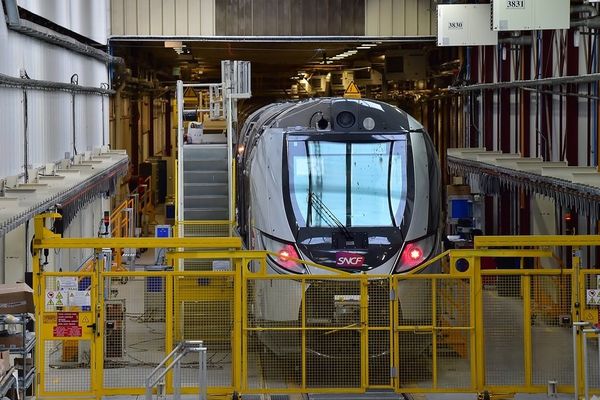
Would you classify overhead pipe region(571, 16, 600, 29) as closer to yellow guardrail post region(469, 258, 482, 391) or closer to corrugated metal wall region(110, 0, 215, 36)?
yellow guardrail post region(469, 258, 482, 391)

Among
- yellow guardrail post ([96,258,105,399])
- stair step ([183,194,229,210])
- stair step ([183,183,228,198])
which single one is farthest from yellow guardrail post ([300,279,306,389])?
stair step ([183,183,228,198])

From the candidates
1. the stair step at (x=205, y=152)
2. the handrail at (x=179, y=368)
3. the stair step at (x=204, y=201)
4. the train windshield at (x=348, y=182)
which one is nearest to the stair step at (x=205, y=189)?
the stair step at (x=204, y=201)

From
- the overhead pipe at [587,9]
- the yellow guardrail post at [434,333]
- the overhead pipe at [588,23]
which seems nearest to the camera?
the yellow guardrail post at [434,333]

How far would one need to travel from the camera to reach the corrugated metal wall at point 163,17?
29172 mm

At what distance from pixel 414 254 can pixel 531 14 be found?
405cm

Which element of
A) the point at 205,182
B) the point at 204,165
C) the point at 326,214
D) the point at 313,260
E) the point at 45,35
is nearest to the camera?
the point at 313,260

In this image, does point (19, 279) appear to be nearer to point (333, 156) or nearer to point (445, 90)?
point (333, 156)

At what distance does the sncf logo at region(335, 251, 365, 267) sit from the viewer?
16.0 m

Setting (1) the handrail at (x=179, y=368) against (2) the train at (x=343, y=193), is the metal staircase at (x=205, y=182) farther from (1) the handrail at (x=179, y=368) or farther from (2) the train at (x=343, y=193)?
(1) the handrail at (x=179, y=368)

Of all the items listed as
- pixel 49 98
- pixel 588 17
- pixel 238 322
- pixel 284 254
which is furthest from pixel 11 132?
pixel 588 17

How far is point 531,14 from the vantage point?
18094mm

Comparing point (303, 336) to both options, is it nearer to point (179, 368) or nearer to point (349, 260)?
point (349, 260)

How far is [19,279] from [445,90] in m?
17.1

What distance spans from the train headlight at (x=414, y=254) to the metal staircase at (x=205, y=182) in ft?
23.3
